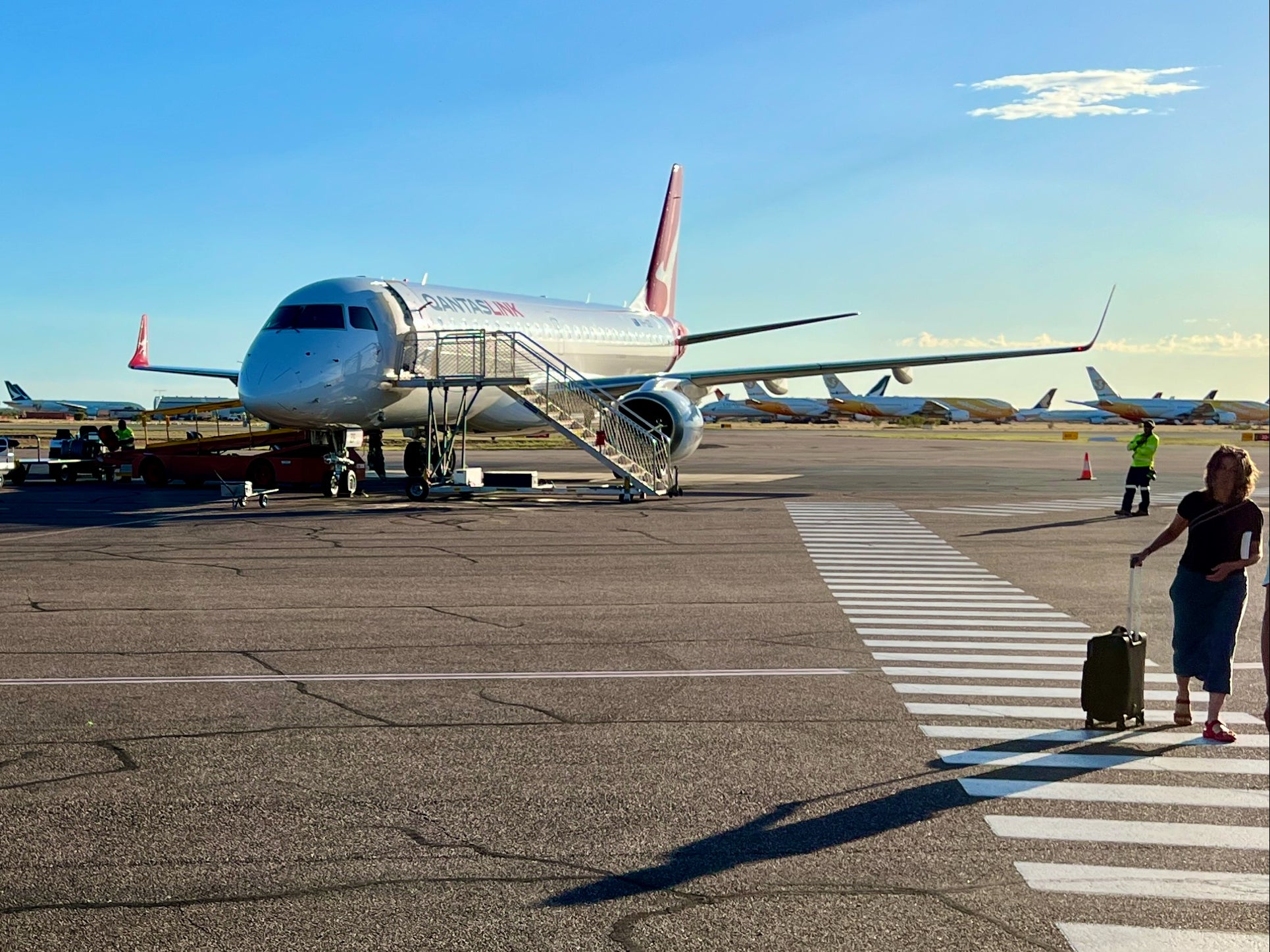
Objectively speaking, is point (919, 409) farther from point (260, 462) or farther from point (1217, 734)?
point (1217, 734)

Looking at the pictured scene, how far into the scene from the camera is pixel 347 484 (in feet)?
88.8

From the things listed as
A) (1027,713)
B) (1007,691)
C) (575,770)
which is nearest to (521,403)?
(1007,691)

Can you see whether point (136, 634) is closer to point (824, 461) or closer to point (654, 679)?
point (654, 679)

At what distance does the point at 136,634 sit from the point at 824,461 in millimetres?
35611

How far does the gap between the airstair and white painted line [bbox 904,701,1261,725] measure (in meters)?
17.5

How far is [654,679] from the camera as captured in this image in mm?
9391

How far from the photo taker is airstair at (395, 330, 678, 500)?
87.0 ft

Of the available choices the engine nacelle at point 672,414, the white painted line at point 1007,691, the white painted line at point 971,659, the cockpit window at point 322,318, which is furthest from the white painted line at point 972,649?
the engine nacelle at point 672,414

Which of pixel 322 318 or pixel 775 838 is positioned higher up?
pixel 322 318

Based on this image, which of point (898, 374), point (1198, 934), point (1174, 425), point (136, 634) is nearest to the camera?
point (1198, 934)

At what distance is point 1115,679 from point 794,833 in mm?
2753

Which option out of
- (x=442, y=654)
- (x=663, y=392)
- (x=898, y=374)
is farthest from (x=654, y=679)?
(x=898, y=374)

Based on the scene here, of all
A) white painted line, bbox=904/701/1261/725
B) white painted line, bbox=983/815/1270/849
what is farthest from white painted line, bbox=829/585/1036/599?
white painted line, bbox=983/815/1270/849

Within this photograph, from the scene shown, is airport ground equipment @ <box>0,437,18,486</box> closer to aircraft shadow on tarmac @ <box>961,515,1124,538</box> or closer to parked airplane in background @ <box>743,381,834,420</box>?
aircraft shadow on tarmac @ <box>961,515,1124,538</box>
